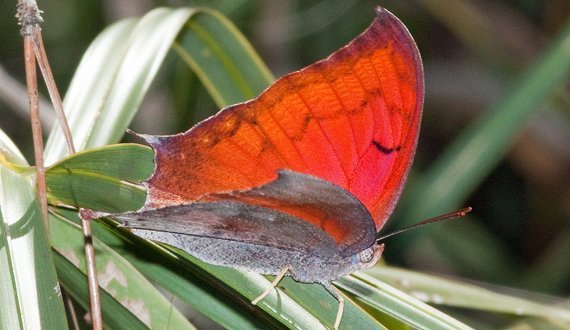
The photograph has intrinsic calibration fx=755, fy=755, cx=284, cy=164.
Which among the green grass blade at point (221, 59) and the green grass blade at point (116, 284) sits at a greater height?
the green grass blade at point (221, 59)

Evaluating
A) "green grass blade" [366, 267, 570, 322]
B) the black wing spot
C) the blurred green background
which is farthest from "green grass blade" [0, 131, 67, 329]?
the blurred green background

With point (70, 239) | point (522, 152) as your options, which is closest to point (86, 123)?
point (70, 239)

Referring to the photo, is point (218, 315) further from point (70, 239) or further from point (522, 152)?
point (522, 152)

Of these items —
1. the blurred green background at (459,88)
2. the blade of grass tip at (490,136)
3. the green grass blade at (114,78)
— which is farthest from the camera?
the blurred green background at (459,88)

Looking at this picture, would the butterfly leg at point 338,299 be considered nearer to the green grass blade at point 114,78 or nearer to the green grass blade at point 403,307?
the green grass blade at point 403,307

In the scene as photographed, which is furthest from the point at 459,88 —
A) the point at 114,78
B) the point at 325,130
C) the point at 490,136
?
the point at 325,130

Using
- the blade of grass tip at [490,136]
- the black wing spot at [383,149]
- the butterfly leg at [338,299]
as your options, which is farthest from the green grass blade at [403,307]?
the blade of grass tip at [490,136]

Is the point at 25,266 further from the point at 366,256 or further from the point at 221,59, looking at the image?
the point at 221,59

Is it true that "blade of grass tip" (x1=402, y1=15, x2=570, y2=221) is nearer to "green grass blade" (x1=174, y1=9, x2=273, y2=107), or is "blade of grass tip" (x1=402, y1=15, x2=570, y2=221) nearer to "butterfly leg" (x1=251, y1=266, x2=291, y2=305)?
"green grass blade" (x1=174, y1=9, x2=273, y2=107)
